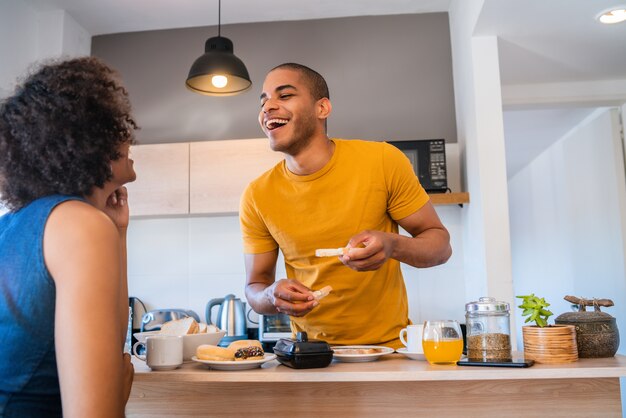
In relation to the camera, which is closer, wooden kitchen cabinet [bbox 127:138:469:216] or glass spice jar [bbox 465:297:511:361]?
glass spice jar [bbox 465:297:511:361]

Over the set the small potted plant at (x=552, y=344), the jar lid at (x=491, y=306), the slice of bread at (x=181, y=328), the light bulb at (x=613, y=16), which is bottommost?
the small potted plant at (x=552, y=344)

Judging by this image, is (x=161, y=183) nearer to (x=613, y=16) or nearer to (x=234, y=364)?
(x=234, y=364)

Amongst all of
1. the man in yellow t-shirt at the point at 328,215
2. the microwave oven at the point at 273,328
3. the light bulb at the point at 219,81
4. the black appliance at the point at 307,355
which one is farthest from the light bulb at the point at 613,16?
the black appliance at the point at 307,355

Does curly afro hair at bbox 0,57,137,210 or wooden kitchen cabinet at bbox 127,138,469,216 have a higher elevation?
wooden kitchen cabinet at bbox 127,138,469,216

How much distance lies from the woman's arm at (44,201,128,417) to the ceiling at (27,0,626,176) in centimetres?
231

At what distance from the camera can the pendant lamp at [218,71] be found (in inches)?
110

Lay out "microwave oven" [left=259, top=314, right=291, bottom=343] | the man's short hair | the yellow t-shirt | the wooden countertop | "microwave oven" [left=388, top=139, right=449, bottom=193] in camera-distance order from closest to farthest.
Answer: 1. the wooden countertop
2. the yellow t-shirt
3. the man's short hair
4. "microwave oven" [left=388, top=139, right=449, bottom=193]
5. "microwave oven" [left=259, top=314, right=291, bottom=343]

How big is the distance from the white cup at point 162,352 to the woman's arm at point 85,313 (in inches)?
14.7

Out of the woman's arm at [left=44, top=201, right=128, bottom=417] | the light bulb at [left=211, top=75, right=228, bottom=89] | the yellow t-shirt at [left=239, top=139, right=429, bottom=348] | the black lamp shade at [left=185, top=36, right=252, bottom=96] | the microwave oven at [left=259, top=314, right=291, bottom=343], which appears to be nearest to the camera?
the woman's arm at [left=44, top=201, right=128, bottom=417]

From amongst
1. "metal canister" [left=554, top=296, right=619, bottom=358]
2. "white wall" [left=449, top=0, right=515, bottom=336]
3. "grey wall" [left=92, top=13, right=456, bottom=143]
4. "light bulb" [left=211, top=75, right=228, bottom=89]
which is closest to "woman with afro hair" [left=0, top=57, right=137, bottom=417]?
"metal canister" [left=554, top=296, right=619, bottom=358]

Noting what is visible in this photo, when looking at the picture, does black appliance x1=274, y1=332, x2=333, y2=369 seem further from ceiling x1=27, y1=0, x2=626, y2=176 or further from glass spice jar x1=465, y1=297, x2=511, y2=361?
ceiling x1=27, y1=0, x2=626, y2=176

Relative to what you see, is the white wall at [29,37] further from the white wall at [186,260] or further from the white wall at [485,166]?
the white wall at [485,166]

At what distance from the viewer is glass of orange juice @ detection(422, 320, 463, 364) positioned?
1.35 meters

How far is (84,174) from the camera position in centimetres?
108
